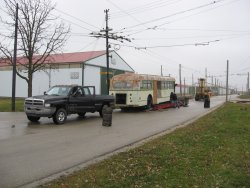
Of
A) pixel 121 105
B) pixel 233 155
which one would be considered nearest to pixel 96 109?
pixel 121 105

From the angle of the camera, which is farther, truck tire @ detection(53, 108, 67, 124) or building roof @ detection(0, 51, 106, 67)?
building roof @ detection(0, 51, 106, 67)

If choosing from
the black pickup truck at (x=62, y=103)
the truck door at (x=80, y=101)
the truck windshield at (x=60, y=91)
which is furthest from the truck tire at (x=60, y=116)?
the truck windshield at (x=60, y=91)

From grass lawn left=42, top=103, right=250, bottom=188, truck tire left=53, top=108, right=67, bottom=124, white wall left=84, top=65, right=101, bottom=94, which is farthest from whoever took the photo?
white wall left=84, top=65, right=101, bottom=94

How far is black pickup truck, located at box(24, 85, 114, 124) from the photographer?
17422mm

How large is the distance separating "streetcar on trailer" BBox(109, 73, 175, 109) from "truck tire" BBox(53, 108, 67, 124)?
10.2 m

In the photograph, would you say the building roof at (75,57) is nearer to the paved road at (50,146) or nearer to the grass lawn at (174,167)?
the paved road at (50,146)

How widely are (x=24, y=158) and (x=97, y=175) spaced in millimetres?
2850

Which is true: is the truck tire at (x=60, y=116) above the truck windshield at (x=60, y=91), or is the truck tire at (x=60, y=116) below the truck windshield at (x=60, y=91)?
below

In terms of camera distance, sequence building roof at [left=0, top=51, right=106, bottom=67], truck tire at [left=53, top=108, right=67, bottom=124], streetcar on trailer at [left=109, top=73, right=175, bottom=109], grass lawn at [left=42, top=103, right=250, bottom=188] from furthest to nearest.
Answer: building roof at [left=0, top=51, right=106, bottom=67], streetcar on trailer at [left=109, top=73, right=175, bottom=109], truck tire at [left=53, top=108, right=67, bottom=124], grass lawn at [left=42, top=103, right=250, bottom=188]

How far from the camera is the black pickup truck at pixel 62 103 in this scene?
17.4 meters

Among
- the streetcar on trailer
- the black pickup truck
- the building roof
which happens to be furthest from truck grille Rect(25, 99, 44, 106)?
the building roof

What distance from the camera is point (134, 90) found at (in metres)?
27.9

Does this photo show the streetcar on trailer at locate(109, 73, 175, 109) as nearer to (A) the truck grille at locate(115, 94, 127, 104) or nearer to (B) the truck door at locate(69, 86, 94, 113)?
(A) the truck grille at locate(115, 94, 127, 104)

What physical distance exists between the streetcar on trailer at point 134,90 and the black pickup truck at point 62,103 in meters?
6.36
